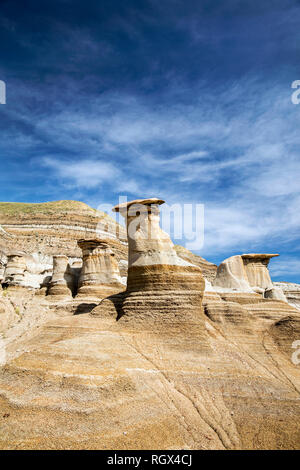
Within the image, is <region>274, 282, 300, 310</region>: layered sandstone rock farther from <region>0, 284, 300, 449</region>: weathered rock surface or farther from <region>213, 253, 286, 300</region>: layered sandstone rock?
<region>0, 284, 300, 449</region>: weathered rock surface

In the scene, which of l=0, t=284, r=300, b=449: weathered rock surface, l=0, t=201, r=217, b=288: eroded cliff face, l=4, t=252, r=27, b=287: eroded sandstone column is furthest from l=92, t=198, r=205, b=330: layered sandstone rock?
l=0, t=201, r=217, b=288: eroded cliff face

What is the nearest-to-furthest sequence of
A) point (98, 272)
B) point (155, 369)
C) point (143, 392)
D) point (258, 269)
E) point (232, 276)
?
1. point (143, 392)
2. point (155, 369)
3. point (232, 276)
4. point (98, 272)
5. point (258, 269)

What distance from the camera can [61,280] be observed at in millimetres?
26094

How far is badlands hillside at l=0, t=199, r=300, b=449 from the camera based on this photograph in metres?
7.20

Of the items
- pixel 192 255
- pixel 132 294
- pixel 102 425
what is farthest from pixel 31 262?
pixel 192 255

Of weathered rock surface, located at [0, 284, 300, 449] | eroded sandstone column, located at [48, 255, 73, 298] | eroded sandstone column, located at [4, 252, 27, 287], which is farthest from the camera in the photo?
eroded sandstone column, located at [4, 252, 27, 287]

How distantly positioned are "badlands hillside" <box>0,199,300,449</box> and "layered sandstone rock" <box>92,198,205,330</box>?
46mm

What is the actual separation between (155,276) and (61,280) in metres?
15.8

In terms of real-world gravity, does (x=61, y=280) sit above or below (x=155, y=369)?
above

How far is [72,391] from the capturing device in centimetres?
778

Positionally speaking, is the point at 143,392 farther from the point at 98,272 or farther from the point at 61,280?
the point at 61,280

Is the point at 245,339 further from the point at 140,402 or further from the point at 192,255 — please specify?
the point at 192,255

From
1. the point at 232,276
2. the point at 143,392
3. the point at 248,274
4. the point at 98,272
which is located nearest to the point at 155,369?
the point at 143,392
